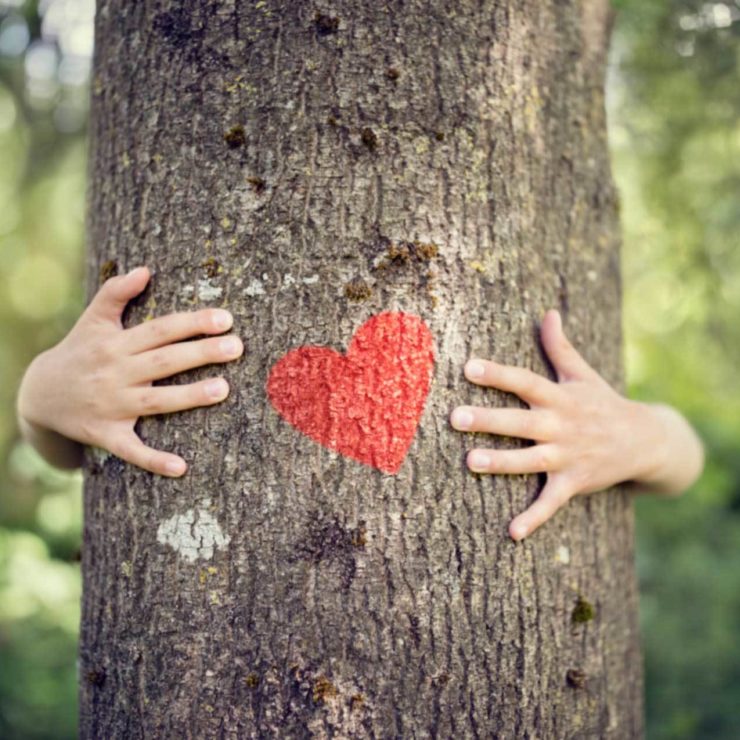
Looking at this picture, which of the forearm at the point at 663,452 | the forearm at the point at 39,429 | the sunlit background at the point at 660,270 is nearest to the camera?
the forearm at the point at 39,429

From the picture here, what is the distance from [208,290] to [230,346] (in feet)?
0.46

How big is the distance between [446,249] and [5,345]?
974cm

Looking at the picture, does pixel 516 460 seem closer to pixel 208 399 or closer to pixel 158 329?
pixel 208 399

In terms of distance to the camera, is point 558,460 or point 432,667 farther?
point 558,460

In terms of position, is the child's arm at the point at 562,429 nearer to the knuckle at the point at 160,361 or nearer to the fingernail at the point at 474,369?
the fingernail at the point at 474,369

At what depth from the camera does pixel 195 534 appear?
4.89 feet

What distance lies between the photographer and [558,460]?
5.26 ft

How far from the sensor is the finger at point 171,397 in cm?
148

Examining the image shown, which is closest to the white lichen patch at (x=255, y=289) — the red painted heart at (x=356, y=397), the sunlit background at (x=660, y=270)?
the red painted heart at (x=356, y=397)

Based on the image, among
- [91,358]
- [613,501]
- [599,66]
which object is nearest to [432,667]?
[613,501]

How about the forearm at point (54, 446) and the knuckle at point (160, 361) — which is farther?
the forearm at point (54, 446)

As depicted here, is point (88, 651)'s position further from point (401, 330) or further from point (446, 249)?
point (446, 249)

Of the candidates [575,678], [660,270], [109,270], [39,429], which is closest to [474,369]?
[575,678]

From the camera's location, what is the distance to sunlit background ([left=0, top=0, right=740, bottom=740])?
10.2 feet
